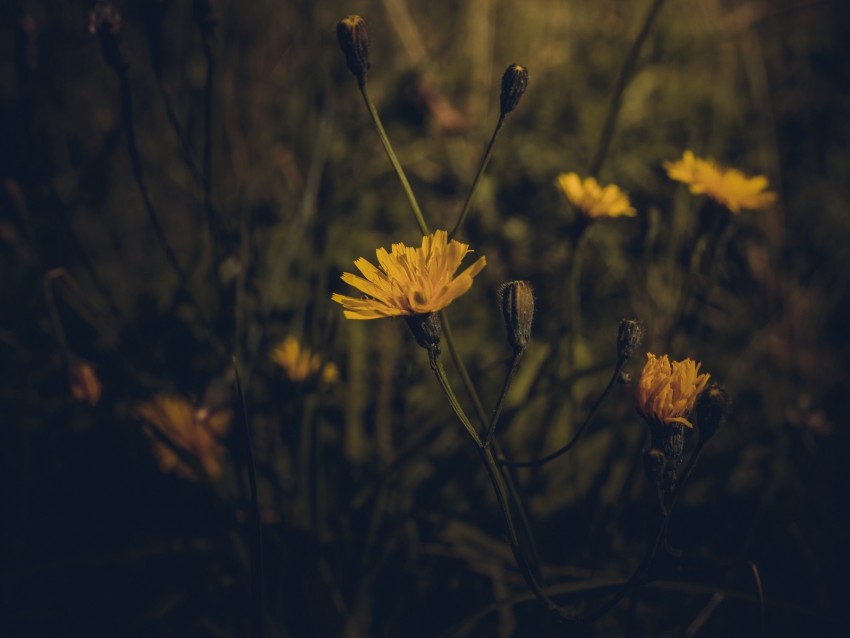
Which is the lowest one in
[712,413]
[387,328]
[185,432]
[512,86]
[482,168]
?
[185,432]

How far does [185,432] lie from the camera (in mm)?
1121

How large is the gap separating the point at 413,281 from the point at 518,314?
5.8 inches

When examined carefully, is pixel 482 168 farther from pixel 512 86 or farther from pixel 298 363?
pixel 298 363

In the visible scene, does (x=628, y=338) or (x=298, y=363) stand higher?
(x=628, y=338)

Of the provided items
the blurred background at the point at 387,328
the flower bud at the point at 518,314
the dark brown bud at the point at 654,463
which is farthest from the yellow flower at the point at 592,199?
the dark brown bud at the point at 654,463

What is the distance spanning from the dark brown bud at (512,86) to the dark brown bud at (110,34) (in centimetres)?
61

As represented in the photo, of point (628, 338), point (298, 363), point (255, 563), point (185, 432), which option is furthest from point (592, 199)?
point (185, 432)

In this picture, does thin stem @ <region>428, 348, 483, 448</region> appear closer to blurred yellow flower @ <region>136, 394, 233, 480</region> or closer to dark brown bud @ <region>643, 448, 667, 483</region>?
dark brown bud @ <region>643, 448, 667, 483</region>

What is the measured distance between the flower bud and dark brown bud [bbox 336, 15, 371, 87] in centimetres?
38

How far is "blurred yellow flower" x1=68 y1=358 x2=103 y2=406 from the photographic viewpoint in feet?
3.12

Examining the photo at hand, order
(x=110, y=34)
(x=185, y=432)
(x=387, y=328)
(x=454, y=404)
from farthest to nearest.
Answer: (x=387, y=328) < (x=185, y=432) < (x=110, y=34) < (x=454, y=404)

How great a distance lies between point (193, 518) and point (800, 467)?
1.33 metres

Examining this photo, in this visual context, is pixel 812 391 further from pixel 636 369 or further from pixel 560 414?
pixel 560 414

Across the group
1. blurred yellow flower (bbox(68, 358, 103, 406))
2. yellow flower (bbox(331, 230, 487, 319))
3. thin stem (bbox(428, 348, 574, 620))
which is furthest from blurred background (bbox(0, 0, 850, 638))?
yellow flower (bbox(331, 230, 487, 319))
